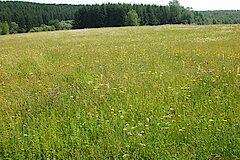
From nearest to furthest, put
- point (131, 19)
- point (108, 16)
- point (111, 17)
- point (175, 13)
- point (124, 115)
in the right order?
point (124, 115)
point (131, 19)
point (111, 17)
point (108, 16)
point (175, 13)

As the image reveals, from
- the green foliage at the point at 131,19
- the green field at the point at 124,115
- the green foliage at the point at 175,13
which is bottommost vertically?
the green field at the point at 124,115

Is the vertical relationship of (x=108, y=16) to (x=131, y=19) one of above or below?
above

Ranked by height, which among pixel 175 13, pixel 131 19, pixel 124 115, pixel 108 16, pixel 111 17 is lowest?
pixel 124 115

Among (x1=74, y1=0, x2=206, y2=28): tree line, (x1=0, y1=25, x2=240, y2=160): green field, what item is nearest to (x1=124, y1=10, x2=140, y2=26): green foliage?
(x1=74, y1=0, x2=206, y2=28): tree line

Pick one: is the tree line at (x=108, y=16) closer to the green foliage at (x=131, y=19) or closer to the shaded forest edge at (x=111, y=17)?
the shaded forest edge at (x=111, y=17)

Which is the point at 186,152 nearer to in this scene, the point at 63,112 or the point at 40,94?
the point at 63,112

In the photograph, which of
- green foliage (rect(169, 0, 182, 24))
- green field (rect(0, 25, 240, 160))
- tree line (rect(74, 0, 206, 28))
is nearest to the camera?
green field (rect(0, 25, 240, 160))

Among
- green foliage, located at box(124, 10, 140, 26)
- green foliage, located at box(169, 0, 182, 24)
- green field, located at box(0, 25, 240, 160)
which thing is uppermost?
green foliage, located at box(169, 0, 182, 24)

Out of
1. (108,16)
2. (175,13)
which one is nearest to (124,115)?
(108,16)

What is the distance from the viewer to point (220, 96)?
5410mm

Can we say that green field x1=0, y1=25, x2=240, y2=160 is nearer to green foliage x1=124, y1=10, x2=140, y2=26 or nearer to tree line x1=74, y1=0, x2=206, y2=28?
green foliage x1=124, y1=10, x2=140, y2=26

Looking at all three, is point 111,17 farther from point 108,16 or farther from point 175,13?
point 175,13

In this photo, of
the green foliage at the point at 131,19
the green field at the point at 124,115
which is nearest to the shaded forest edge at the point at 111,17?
the green foliage at the point at 131,19

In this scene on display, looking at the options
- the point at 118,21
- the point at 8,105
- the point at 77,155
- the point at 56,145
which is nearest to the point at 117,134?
the point at 77,155
